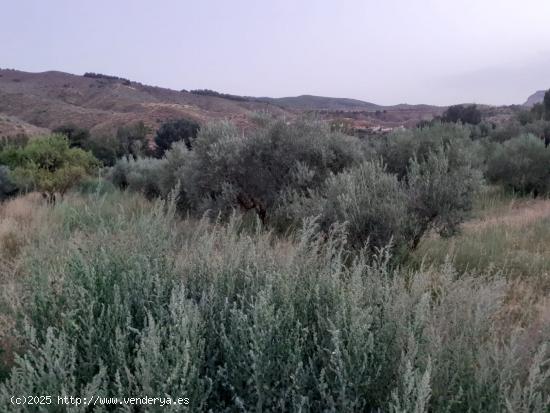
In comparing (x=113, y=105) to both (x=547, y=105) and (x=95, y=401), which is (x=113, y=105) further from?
(x=95, y=401)

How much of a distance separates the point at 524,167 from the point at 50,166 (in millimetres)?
15356

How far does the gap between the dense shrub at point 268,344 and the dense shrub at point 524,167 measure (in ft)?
49.0

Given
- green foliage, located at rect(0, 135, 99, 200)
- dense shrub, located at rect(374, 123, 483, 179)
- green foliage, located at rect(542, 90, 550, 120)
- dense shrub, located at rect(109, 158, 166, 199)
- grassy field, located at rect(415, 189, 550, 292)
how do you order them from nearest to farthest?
grassy field, located at rect(415, 189, 550, 292)
dense shrub, located at rect(374, 123, 483, 179)
dense shrub, located at rect(109, 158, 166, 199)
green foliage, located at rect(0, 135, 99, 200)
green foliage, located at rect(542, 90, 550, 120)

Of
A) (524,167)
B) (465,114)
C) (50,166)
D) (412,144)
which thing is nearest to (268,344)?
(412,144)

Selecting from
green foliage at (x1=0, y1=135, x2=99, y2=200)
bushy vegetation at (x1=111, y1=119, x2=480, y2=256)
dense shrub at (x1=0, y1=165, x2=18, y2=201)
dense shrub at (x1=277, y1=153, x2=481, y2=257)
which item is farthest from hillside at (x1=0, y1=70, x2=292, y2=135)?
dense shrub at (x1=277, y1=153, x2=481, y2=257)

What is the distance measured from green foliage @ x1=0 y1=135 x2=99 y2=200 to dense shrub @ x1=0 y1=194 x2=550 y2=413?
11.7 meters

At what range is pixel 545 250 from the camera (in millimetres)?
7344

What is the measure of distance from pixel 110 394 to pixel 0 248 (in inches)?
194

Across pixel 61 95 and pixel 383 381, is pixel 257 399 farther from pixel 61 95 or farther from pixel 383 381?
pixel 61 95

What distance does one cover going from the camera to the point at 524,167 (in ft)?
54.9

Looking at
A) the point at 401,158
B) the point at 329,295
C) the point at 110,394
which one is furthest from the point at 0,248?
the point at 401,158

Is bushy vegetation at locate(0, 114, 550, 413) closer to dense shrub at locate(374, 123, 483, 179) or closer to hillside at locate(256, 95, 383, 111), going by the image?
dense shrub at locate(374, 123, 483, 179)

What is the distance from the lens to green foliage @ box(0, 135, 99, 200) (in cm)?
1437

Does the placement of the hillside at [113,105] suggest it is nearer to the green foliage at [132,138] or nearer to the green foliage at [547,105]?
the green foliage at [132,138]
